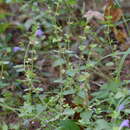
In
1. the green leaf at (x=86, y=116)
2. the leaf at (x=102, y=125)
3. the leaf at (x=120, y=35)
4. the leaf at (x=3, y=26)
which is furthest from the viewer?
the leaf at (x=3, y=26)

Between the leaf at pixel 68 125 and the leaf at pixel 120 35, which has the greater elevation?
the leaf at pixel 120 35

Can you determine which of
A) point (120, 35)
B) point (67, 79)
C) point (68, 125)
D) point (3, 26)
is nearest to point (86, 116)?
point (68, 125)

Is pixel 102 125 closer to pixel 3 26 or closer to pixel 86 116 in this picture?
pixel 86 116

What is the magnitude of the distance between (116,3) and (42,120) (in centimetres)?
73

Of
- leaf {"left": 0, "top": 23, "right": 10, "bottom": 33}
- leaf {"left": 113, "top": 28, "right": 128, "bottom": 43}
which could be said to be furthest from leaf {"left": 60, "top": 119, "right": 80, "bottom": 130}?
leaf {"left": 0, "top": 23, "right": 10, "bottom": 33}

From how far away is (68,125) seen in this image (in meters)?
1.67

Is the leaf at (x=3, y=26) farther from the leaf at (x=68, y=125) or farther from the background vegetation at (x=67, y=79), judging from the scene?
the leaf at (x=68, y=125)

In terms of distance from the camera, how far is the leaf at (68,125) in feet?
5.45

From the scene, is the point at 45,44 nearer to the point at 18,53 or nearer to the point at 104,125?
the point at 18,53

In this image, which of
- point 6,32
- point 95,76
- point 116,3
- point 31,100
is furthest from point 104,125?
point 6,32

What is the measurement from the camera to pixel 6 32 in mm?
3037

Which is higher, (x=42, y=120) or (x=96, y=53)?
(x=96, y=53)

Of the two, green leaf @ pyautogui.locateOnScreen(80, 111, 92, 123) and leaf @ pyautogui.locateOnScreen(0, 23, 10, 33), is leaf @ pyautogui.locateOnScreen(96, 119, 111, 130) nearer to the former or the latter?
green leaf @ pyautogui.locateOnScreen(80, 111, 92, 123)

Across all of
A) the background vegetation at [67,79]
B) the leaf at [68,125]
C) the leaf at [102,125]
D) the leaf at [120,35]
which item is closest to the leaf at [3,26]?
the background vegetation at [67,79]
